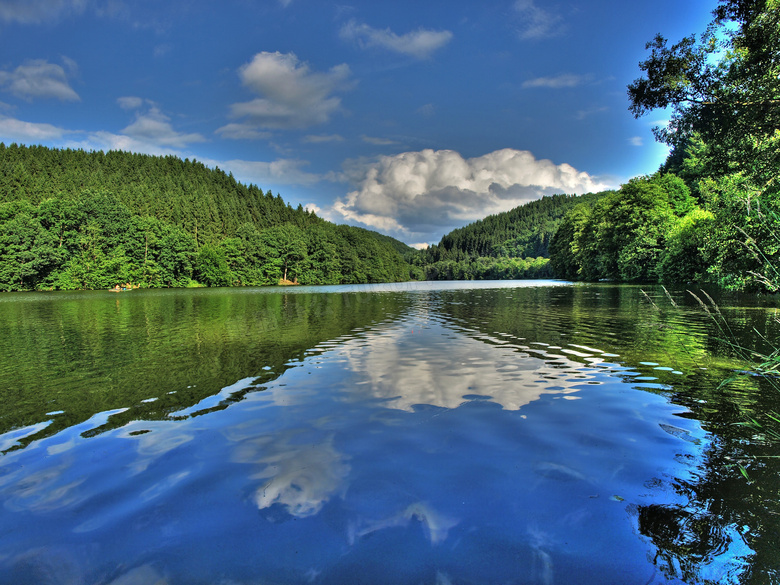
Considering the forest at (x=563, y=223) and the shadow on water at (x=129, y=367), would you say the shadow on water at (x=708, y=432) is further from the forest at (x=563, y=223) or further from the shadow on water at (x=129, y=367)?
the shadow on water at (x=129, y=367)

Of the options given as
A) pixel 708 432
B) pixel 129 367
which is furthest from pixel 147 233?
pixel 708 432

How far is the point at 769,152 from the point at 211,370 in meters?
23.5

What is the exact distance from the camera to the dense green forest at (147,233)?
78.4 m

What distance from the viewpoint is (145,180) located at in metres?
160

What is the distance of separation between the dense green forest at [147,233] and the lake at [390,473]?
8592cm

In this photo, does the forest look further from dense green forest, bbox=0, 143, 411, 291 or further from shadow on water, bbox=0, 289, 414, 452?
shadow on water, bbox=0, 289, 414, 452

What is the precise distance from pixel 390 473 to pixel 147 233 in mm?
107107

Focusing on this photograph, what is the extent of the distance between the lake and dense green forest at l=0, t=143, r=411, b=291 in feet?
282

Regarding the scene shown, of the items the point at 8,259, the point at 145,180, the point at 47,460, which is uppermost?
the point at 145,180

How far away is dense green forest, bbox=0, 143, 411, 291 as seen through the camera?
78375mm

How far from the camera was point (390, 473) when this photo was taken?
5293 millimetres

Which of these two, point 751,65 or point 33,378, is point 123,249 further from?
point 751,65

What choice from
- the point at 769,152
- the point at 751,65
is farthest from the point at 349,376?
the point at 769,152

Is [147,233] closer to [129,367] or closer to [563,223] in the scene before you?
[129,367]
